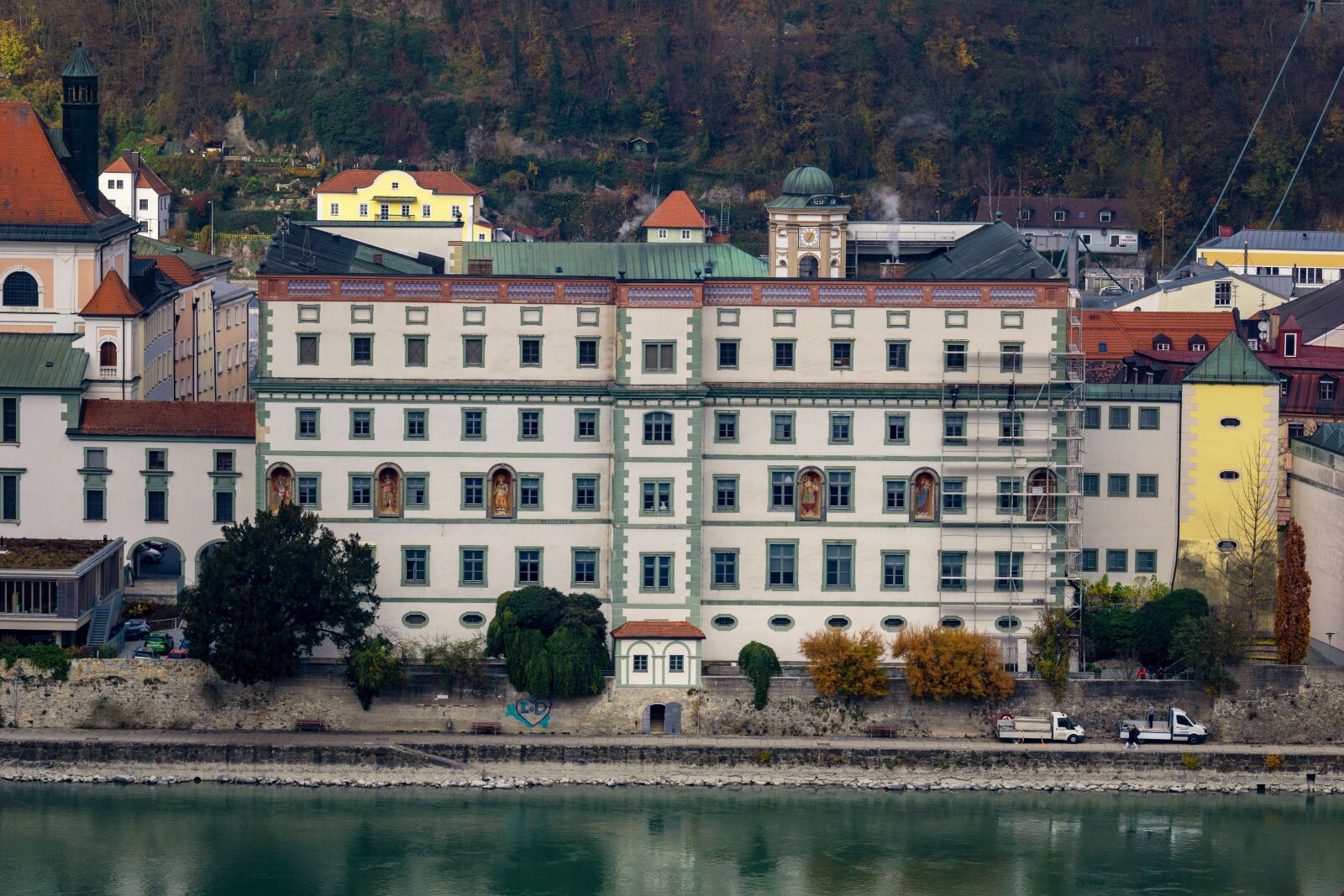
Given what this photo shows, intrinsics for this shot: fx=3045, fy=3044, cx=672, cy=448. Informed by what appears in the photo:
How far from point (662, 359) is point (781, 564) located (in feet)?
22.6

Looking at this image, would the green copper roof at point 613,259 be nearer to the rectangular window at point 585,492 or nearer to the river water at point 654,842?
the rectangular window at point 585,492

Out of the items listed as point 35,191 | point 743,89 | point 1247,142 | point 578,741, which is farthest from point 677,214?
point 578,741

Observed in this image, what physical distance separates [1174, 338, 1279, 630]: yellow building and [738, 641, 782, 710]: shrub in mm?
13642

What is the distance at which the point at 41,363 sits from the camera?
3634 inches

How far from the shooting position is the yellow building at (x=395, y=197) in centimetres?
15362

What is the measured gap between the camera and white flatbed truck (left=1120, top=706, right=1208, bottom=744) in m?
84.5

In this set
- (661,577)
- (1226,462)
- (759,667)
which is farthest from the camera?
(1226,462)

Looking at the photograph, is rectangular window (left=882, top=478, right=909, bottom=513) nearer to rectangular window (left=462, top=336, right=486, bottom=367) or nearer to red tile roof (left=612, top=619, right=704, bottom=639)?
red tile roof (left=612, top=619, right=704, bottom=639)

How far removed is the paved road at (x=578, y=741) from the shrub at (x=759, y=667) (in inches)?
48.1

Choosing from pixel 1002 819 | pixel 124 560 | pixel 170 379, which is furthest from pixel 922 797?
pixel 170 379

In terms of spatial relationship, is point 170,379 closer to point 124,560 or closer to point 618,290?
point 124,560

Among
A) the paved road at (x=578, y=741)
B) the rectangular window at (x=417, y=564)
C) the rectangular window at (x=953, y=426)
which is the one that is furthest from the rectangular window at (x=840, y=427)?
the rectangular window at (x=417, y=564)

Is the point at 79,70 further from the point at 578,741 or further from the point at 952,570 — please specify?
the point at 952,570

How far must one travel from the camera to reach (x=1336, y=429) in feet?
296
